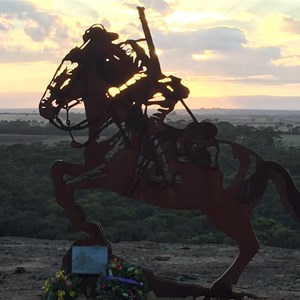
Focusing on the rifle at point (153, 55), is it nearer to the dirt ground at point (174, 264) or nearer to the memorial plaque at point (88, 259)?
the memorial plaque at point (88, 259)

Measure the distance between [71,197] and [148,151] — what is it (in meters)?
1.18

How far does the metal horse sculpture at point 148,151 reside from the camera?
24.4 feet

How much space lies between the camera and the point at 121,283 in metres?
7.05

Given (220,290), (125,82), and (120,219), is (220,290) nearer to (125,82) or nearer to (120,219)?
(125,82)

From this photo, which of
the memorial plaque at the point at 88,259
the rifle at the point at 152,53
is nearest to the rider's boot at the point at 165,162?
the rifle at the point at 152,53

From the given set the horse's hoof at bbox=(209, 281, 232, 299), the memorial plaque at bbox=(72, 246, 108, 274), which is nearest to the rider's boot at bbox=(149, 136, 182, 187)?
the memorial plaque at bbox=(72, 246, 108, 274)

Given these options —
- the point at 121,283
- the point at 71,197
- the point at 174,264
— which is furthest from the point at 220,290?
the point at 174,264

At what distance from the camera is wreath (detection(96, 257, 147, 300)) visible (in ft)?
22.9

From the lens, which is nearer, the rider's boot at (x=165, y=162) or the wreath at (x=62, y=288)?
the wreath at (x=62, y=288)

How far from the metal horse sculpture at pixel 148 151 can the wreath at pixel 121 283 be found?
38cm

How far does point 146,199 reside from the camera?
759 centimetres

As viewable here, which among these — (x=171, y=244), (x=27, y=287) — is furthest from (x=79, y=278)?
(x=171, y=244)

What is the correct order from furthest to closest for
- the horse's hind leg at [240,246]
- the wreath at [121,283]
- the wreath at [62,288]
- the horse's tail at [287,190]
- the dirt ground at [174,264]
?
the dirt ground at [174,264]
the horse's hind leg at [240,246]
the horse's tail at [287,190]
the wreath at [62,288]
the wreath at [121,283]

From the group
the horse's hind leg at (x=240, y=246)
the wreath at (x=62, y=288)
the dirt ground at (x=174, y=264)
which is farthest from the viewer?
the dirt ground at (x=174, y=264)
